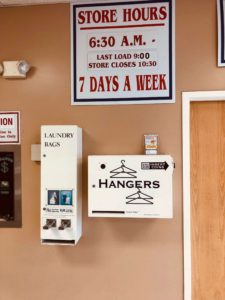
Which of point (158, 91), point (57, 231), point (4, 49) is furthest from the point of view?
point (4, 49)

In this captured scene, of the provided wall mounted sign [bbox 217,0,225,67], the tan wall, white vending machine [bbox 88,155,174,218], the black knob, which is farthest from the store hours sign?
Result: the black knob

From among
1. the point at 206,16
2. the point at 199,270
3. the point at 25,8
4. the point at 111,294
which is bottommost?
the point at 111,294

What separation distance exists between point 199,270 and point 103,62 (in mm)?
1593

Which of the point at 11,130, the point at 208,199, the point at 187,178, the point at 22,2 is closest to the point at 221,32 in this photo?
the point at 187,178

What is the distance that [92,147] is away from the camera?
79.2 inches

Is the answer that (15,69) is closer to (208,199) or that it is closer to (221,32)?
(221,32)

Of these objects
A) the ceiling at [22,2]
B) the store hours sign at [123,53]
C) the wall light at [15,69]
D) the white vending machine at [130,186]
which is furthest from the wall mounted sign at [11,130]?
the ceiling at [22,2]

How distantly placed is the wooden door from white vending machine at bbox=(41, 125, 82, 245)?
0.83 meters

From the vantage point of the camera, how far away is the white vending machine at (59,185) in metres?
1.82

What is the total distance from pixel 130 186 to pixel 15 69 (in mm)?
1127

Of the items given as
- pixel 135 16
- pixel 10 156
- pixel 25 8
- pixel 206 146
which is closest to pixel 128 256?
pixel 206 146

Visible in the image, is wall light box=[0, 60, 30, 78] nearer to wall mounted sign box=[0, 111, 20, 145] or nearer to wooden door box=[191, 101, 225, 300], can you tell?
wall mounted sign box=[0, 111, 20, 145]

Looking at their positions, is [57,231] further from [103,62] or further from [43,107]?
[103,62]

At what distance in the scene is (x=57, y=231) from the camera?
5.98 feet
